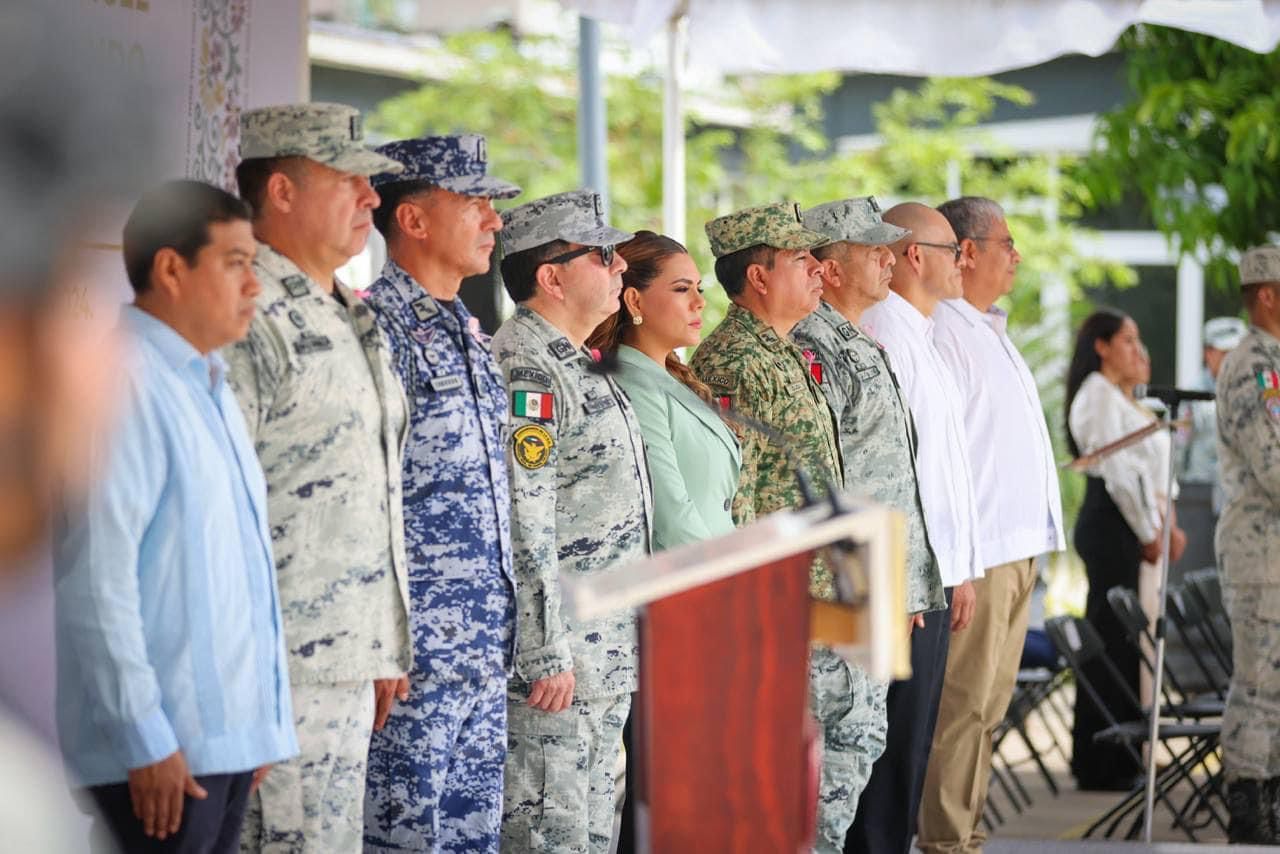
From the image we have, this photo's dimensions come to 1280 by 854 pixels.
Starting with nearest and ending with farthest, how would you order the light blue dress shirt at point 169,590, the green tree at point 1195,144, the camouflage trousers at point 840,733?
1. the light blue dress shirt at point 169,590
2. the camouflage trousers at point 840,733
3. the green tree at point 1195,144

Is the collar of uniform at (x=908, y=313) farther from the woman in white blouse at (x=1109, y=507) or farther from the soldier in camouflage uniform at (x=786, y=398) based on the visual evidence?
the woman in white blouse at (x=1109, y=507)

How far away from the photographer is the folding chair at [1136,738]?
21.7ft

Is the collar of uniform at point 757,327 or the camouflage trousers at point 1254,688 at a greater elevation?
the collar of uniform at point 757,327

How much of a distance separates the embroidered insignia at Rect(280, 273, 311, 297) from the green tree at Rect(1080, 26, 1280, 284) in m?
4.78

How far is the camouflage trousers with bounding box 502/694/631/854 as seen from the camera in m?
4.03

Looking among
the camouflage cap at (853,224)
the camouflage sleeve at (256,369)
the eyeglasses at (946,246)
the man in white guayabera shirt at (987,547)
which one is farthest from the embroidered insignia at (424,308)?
the man in white guayabera shirt at (987,547)

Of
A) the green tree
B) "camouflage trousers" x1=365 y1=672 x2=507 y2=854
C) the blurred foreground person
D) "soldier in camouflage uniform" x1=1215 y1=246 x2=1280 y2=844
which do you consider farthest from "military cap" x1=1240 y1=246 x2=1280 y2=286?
the blurred foreground person

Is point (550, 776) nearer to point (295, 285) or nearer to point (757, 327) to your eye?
point (295, 285)

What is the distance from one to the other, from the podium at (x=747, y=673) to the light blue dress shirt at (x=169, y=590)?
0.74 m

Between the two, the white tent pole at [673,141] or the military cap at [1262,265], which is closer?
the military cap at [1262,265]

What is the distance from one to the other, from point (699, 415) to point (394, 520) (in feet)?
3.94

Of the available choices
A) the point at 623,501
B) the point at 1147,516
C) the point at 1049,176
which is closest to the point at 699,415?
the point at 623,501

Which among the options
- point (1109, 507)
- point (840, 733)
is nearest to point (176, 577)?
point (840, 733)

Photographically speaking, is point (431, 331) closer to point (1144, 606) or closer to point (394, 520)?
point (394, 520)
